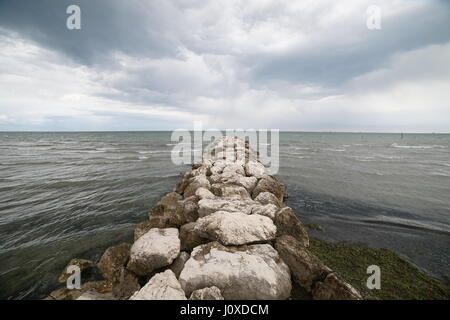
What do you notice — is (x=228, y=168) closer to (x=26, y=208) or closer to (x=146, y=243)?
(x=146, y=243)

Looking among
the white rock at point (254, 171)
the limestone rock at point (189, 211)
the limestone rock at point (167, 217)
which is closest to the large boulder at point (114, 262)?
the limestone rock at point (167, 217)

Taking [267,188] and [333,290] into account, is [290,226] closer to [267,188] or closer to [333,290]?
[333,290]

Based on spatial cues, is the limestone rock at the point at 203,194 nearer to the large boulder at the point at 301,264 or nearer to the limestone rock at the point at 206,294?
the large boulder at the point at 301,264

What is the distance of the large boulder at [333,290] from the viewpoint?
299cm

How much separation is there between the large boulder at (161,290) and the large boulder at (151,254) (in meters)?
0.66

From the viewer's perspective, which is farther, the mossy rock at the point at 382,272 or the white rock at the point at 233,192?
the white rock at the point at 233,192

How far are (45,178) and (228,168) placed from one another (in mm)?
12914

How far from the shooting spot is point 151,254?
3.88 m

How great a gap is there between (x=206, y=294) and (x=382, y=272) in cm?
405

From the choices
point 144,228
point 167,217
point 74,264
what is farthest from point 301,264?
point 74,264

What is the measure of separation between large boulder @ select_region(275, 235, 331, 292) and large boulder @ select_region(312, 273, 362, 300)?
166mm

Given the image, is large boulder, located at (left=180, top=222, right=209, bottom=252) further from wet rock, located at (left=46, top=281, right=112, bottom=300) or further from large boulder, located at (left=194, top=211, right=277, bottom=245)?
wet rock, located at (left=46, top=281, right=112, bottom=300)

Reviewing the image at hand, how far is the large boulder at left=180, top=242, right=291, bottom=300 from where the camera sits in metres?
3.19
